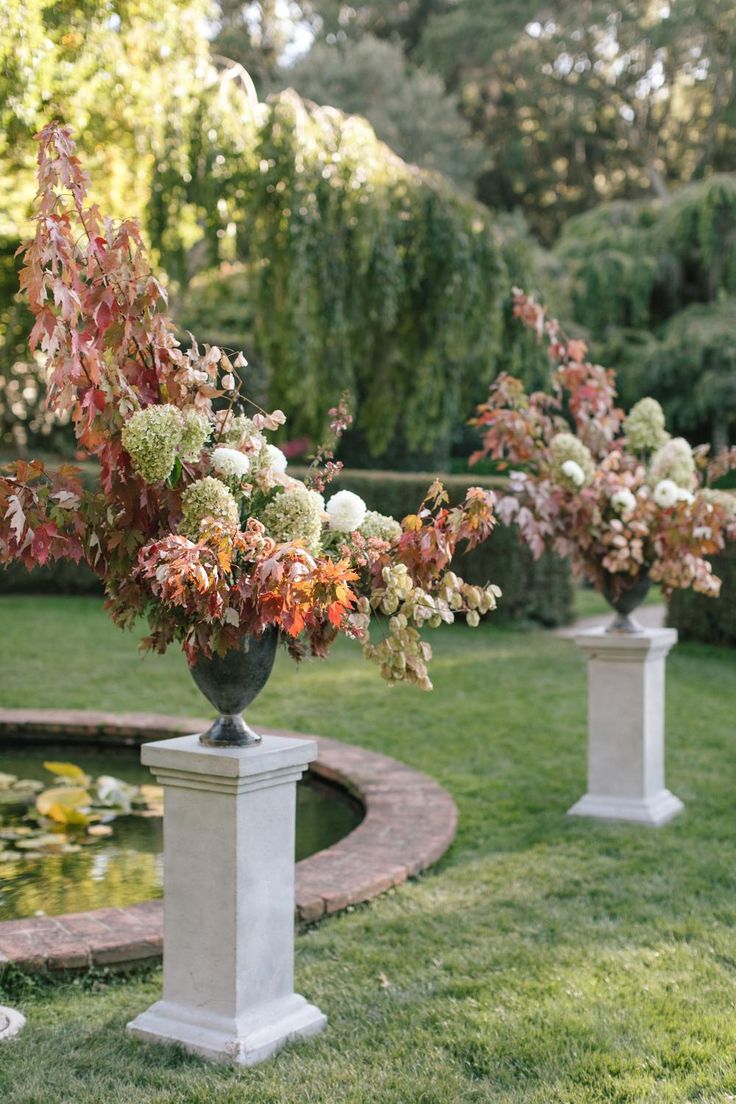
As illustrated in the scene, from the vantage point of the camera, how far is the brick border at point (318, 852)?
3602 millimetres

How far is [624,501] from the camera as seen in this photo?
17.0 ft

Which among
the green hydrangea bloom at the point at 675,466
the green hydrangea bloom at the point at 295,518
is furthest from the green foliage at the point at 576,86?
the green hydrangea bloom at the point at 295,518

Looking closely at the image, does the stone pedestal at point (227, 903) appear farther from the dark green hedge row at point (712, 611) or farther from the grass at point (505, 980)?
the dark green hedge row at point (712, 611)

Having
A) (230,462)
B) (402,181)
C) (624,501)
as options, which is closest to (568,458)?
(624,501)

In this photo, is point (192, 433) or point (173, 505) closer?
point (192, 433)

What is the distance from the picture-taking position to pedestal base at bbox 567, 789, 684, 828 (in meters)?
5.36

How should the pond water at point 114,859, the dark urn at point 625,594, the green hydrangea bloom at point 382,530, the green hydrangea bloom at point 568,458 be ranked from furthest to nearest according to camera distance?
the dark urn at point 625,594, the green hydrangea bloom at point 568,458, the pond water at point 114,859, the green hydrangea bloom at point 382,530

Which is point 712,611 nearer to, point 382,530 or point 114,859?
point 114,859

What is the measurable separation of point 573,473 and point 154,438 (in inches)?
109

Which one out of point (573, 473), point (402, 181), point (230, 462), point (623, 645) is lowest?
point (623, 645)

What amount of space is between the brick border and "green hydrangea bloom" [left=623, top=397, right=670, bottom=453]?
1.87m

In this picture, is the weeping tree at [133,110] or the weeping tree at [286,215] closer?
the weeping tree at [133,110]

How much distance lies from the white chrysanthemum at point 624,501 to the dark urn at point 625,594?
45 centimetres

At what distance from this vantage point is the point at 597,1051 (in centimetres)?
303
